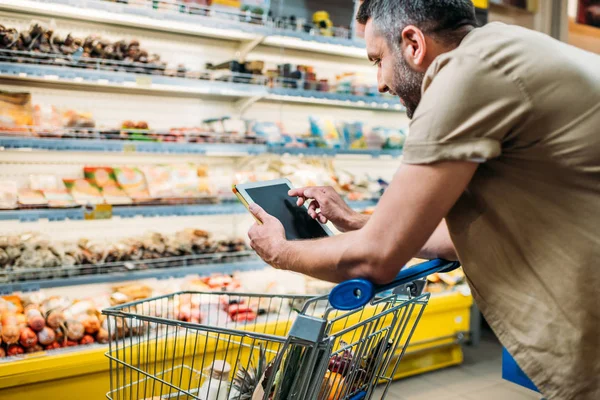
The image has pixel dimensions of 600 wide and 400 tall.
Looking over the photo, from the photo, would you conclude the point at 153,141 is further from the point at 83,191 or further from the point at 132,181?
the point at 83,191

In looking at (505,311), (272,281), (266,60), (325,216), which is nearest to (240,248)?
(272,281)

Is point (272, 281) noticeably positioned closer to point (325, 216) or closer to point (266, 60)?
point (266, 60)

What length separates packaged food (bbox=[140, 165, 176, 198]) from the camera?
11.0 feet

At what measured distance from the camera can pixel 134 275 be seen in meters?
3.08

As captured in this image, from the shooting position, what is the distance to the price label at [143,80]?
3068mm

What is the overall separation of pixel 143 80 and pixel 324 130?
1.44m

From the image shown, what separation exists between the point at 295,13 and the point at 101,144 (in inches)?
63.3

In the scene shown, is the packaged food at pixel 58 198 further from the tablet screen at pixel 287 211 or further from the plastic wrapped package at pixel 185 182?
the tablet screen at pixel 287 211

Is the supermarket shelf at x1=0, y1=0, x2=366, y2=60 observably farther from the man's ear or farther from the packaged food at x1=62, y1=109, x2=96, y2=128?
the man's ear

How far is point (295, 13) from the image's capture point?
12.8 feet

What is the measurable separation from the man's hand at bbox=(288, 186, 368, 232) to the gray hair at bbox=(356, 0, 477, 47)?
0.49 meters

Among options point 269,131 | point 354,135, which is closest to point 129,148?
point 269,131

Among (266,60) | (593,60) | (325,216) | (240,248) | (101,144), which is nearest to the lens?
(593,60)

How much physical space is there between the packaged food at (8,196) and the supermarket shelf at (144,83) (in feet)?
1.75
